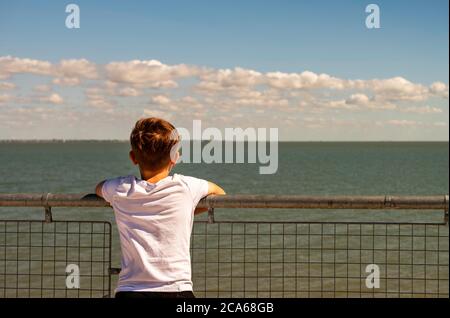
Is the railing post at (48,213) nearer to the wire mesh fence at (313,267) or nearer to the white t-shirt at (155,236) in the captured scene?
the white t-shirt at (155,236)

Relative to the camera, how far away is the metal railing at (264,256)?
4.23 m

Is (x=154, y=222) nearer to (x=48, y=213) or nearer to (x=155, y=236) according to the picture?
(x=155, y=236)

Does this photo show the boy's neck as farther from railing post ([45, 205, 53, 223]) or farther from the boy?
railing post ([45, 205, 53, 223])

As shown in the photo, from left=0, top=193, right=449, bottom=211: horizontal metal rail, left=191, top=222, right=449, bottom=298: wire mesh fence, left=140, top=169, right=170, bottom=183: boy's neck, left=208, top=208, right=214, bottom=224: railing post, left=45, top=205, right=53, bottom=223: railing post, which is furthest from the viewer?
left=191, top=222, right=449, bottom=298: wire mesh fence

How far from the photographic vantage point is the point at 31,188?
196 ft

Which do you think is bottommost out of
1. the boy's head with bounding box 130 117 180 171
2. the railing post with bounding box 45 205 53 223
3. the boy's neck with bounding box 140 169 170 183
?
the railing post with bounding box 45 205 53 223

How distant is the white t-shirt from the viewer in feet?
9.82

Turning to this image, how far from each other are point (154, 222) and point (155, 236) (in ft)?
0.23

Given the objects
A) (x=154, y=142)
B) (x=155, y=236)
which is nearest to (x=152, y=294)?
(x=155, y=236)

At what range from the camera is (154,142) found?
302cm

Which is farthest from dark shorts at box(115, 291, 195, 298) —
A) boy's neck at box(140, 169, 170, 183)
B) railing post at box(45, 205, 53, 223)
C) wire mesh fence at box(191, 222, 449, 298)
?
wire mesh fence at box(191, 222, 449, 298)

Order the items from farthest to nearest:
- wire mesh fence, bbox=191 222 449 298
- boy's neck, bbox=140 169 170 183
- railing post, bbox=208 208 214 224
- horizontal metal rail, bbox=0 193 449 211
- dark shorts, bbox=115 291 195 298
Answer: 1. wire mesh fence, bbox=191 222 449 298
2. railing post, bbox=208 208 214 224
3. horizontal metal rail, bbox=0 193 449 211
4. boy's neck, bbox=140 169 170 183
5. dark shorts, bbox=115 291 195 298

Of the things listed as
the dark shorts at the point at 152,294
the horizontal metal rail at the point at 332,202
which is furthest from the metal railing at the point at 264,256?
the dark shorts at the point at 152,294
